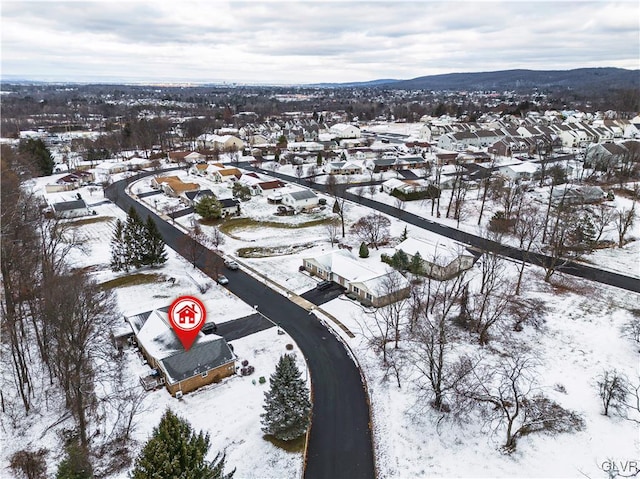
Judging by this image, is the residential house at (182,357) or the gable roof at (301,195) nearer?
the residential house at (182,357)

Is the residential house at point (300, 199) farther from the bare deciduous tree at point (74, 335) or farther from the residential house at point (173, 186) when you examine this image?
the bare deciduous tree at point (74, 335)

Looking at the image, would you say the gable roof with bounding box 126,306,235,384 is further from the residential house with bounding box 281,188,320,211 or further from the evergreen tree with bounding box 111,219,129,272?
the residential house with bounding box 281,188,320,211

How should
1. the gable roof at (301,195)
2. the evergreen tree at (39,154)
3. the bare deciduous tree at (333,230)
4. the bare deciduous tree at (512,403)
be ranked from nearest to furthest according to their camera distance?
1. the bare deciduous tree at (512,403)
2. the bare deciduous tree at (333,230)
3. the gable roof at (301,195)
4. the evergreen tree at (39,154)

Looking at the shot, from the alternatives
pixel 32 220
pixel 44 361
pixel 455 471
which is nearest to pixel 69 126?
pixel 32 220

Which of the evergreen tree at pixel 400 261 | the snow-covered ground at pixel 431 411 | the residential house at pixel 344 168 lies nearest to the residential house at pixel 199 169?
the residential house at pixel 344 168

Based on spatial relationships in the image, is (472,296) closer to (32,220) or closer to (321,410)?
(321,410)

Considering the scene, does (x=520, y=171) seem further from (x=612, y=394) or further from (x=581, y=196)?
(x=612, y=394)

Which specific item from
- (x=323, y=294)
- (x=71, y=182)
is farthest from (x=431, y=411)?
(x=71, y=182)
